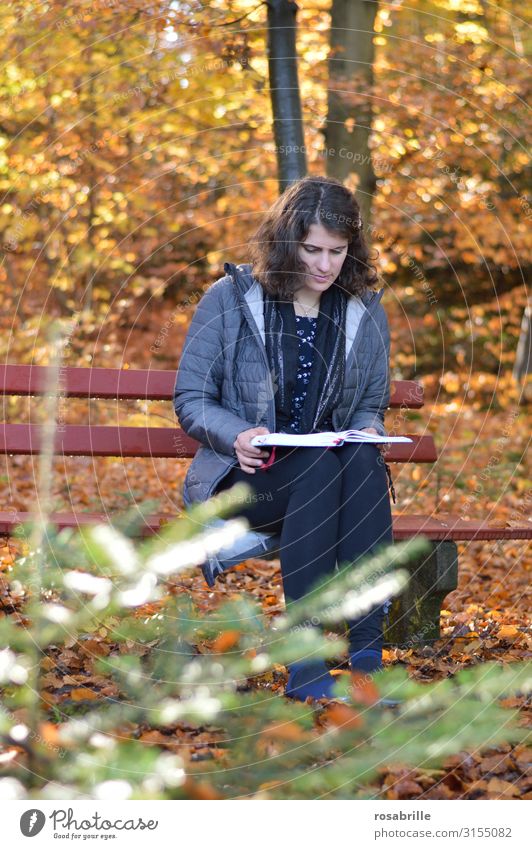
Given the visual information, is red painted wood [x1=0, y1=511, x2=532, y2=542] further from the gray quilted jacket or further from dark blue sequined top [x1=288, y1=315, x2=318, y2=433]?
dark blue sequined top [x1=288, y1=315, x2=318, y2=433]

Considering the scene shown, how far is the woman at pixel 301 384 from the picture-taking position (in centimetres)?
313

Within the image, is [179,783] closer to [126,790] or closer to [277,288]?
[126,790]

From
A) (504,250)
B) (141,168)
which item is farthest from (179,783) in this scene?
(504,250)

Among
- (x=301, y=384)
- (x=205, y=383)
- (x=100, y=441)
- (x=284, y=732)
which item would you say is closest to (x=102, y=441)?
(x=100, y=441)

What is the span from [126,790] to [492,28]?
8.86m

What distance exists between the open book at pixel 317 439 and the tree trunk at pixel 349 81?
3711 mm

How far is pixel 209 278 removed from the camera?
11.5 m

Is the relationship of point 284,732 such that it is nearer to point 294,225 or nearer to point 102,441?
point 294,225

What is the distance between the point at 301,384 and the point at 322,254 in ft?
1.52

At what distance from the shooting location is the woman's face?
3.49m

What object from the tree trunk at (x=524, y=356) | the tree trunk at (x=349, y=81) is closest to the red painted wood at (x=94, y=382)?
the tree trunk at (x=349, y=81)

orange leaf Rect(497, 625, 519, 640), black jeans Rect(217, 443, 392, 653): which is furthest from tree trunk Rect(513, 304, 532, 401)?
black jeans Rect(217, 443, 392, 653)

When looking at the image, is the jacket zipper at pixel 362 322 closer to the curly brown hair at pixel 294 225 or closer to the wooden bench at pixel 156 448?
the curly brown hair at pixel 294 225

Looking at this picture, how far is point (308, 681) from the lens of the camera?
2.88 m
